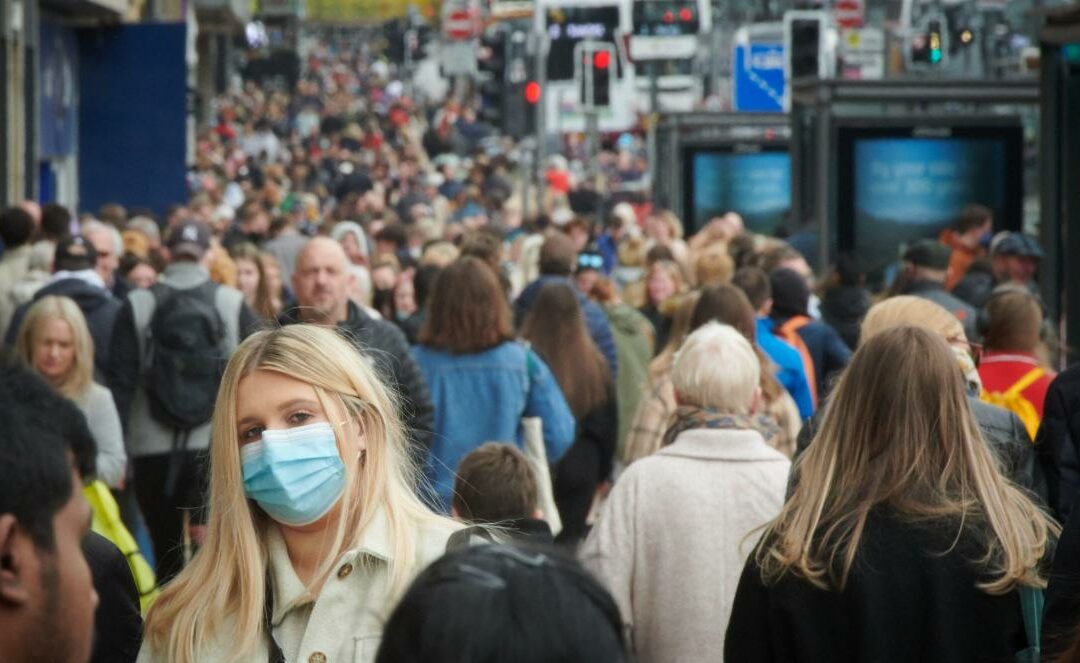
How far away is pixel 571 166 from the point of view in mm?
55688

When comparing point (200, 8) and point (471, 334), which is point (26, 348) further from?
point (200, 8)

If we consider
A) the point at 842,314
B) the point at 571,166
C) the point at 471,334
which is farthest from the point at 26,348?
the point at 571,166

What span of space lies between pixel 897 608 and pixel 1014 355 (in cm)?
370

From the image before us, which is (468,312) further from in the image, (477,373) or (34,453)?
(34,453)

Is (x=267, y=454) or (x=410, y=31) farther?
(x=410, y=31)

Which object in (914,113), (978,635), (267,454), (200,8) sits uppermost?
(200,8)

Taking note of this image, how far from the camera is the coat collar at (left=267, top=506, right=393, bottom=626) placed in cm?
376

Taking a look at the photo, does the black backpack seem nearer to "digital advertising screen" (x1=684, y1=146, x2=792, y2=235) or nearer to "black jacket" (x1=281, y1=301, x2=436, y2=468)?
"black jacket" (x1=281, y1=301, x2=436, y2=468)

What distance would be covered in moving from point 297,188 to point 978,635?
32.2 m

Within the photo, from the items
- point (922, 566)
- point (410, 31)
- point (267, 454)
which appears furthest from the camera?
point (410, 31)

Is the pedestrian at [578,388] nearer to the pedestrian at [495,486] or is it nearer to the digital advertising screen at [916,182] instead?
the pedestrian at [495,486]

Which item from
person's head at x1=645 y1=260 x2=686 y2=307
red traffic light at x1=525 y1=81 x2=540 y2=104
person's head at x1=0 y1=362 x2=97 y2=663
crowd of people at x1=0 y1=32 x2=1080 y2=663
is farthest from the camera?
red traffic light at x1=525 y1=81 x2=540 y2=104

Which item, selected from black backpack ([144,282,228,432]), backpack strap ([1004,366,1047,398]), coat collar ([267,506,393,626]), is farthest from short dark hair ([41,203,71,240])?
coat collar ([267,506,393,626])

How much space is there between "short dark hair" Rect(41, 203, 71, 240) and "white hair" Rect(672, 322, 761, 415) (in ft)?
26.9
